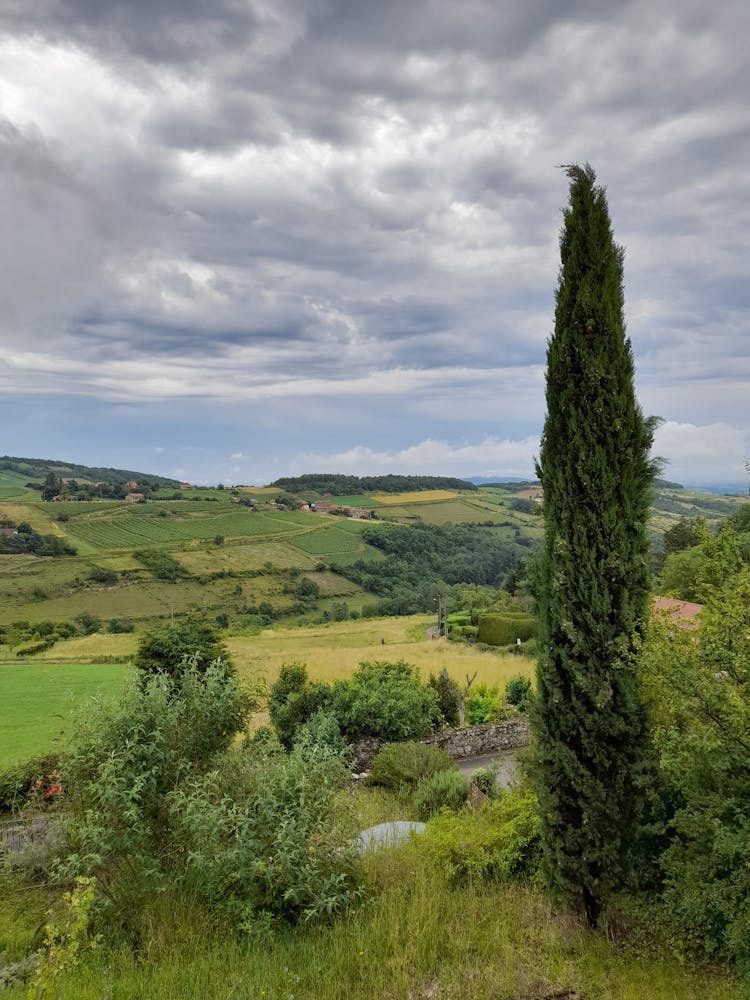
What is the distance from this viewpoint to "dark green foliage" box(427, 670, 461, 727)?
16469 mm

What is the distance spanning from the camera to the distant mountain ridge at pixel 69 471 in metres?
136

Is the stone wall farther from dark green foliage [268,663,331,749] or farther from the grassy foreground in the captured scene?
the grassy foreground

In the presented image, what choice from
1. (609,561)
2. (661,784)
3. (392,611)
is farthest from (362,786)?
(392,611)

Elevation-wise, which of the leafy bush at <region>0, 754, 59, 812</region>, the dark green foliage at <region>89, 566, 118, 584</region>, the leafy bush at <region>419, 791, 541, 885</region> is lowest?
the dark green foliage at <region>89, 566, 118, 584</region>

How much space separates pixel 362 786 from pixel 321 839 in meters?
7.01

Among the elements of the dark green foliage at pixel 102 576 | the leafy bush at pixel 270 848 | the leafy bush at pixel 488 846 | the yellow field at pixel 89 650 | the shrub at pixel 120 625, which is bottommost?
the shrub at pixel 120 625

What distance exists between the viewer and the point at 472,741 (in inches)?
591

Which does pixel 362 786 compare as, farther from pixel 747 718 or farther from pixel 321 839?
pixel 747 718

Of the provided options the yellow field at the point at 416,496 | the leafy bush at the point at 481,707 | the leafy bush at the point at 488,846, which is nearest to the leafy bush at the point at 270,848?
the leafy bush at the point at 488,846

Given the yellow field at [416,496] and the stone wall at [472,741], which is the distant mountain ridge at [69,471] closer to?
the yellow field at [416,496]

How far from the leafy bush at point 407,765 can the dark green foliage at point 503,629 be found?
76.0 feet

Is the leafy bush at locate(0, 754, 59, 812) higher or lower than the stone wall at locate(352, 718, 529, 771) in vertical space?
higher

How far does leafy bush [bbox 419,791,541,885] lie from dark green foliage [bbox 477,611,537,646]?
91.3 feet

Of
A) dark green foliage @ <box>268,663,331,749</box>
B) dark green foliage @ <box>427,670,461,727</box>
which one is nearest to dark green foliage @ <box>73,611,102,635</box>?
dark green foliage @ <box>268,663,331,749</box>
